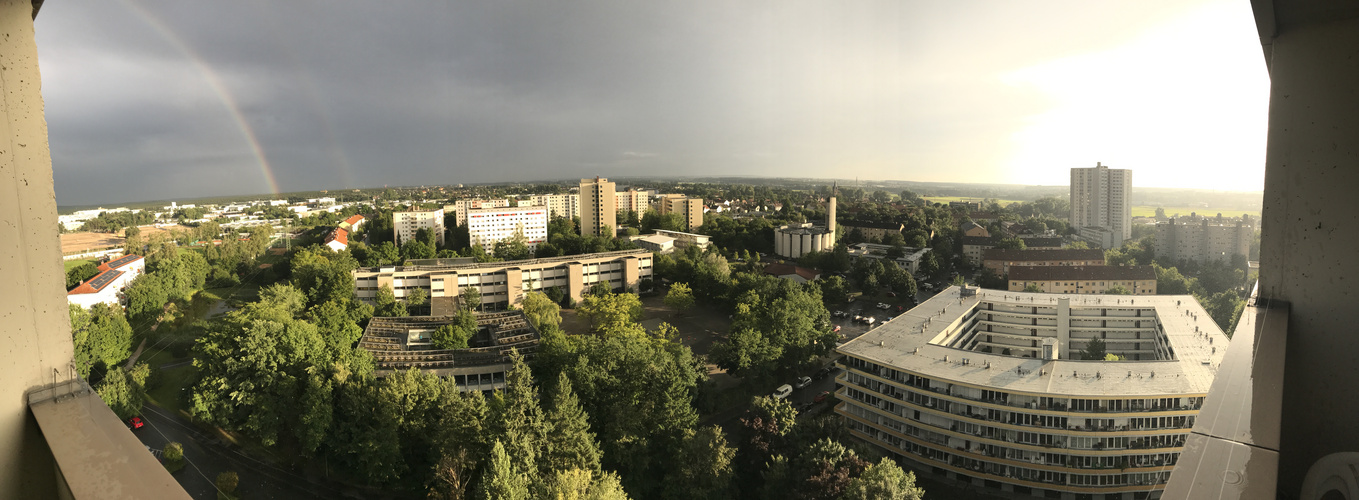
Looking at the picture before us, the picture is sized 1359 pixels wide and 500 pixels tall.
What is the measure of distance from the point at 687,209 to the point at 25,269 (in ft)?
77.6

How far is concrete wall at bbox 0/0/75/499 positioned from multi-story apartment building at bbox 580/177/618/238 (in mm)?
19738

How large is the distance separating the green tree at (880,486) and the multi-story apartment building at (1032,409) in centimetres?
177

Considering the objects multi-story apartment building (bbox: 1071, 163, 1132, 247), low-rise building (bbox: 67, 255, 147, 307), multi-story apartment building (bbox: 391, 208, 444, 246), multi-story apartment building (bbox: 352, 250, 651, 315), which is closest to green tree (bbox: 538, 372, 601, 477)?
multi-story apartment building (bbox: 352, 250, 651, 315)

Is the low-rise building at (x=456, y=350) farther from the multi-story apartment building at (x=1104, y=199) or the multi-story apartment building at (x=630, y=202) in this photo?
the multi-story apartment building at (x=630, y=202)

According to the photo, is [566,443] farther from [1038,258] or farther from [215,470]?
[1038,258]

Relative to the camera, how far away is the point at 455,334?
296 inches

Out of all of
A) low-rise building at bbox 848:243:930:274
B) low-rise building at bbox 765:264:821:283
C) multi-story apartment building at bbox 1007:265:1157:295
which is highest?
multi-story apartment building at bbox 1007:265:1157:295

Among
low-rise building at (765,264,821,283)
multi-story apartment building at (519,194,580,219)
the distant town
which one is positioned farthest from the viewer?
multi-story apartment building at (519,194,580,219)

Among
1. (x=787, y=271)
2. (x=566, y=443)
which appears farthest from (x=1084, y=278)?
(x=566, y=443)

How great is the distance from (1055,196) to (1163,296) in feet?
13.2

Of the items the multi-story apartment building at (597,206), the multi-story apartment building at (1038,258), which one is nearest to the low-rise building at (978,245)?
the multi-story apartment building at (1038,258)

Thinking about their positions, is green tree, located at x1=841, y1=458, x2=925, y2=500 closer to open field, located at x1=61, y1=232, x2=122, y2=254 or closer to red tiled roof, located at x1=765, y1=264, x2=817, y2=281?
red tiled roof, located at x1=765, y1=264, x2=817, y2=281

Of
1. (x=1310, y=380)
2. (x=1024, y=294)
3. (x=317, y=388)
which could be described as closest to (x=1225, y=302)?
(x=1024, y=294)

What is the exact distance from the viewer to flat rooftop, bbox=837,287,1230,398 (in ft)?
16.9
